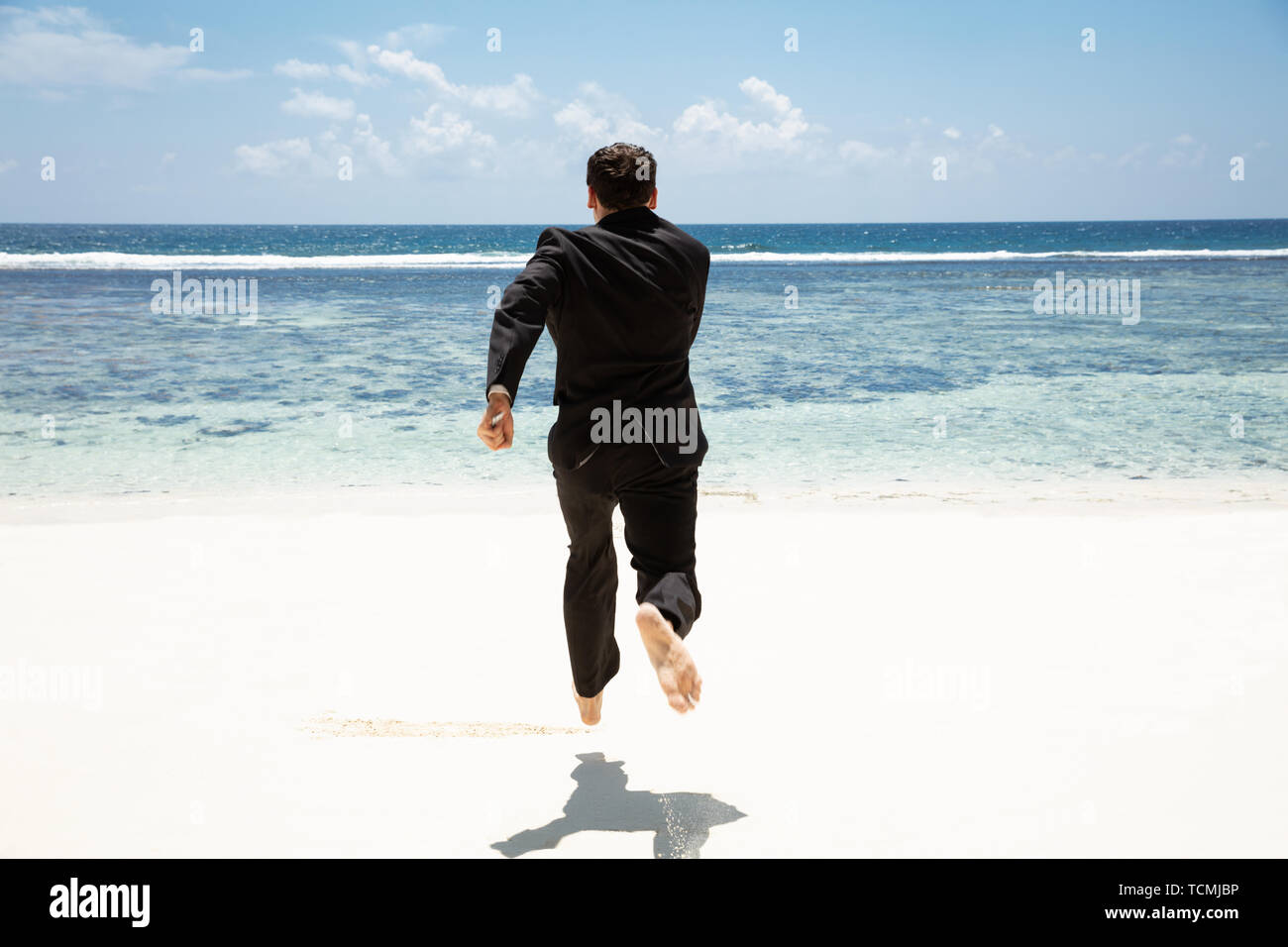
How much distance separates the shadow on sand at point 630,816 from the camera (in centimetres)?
253

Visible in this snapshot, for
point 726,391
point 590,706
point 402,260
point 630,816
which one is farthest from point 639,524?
point 402,260

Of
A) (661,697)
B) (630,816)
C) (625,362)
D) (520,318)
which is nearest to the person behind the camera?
(520,318)

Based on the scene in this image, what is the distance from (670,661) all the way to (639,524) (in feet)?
1.39

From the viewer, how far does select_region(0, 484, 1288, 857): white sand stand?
8.54 feet

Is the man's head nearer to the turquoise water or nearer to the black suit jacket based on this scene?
the black suit jacket

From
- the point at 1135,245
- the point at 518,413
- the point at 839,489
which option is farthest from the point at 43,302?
the point at 1135,245

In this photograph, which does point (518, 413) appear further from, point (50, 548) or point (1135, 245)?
point (1135, 245)

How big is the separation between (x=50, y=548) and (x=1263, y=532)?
662 cm

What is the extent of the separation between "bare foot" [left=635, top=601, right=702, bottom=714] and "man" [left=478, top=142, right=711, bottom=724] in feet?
0.17

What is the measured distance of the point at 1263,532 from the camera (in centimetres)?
536

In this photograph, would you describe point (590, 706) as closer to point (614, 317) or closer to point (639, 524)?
point (639, 524)

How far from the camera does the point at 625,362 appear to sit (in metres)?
2.58

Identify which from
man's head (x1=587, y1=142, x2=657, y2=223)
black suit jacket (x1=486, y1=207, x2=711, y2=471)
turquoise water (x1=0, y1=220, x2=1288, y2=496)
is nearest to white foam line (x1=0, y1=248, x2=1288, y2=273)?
turquoise water (x1=0, y1=220, x2=1288, y2=496)

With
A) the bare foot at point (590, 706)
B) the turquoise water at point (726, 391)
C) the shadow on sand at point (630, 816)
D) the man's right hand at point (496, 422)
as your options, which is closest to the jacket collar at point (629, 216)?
the man's right hand at point (496, 422)
